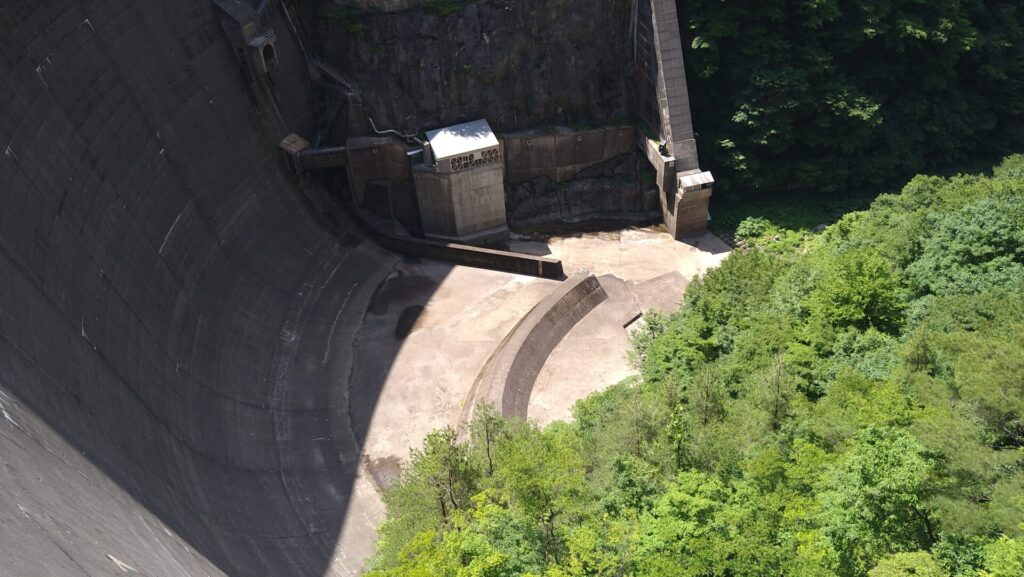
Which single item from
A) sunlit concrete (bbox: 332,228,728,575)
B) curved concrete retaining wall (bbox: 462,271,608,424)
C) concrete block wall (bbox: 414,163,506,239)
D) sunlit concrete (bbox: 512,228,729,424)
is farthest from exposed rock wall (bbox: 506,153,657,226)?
curved concrete retaining wall (bbox: 462,271,608,424)

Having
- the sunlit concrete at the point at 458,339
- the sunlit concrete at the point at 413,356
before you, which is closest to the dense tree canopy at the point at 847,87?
the sunlit concrete at the point at 458,339

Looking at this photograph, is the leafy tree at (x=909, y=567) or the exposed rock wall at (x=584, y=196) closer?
the leafy tree at (x=909, y=567)

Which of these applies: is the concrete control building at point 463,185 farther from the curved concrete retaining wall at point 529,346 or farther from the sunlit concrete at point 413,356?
the curved concrete retaining wall at point 529,346

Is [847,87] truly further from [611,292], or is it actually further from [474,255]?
[474,255]

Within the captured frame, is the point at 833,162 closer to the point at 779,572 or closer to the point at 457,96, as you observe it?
the point at 457,96

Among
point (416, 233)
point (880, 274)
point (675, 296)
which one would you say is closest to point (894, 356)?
point (880, 274)

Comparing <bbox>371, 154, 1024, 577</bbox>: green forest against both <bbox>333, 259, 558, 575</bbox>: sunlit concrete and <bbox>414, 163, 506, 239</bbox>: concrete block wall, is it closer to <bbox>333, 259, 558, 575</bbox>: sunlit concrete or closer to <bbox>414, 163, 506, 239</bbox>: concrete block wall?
<bbox>333, 259, 558, 575</bbox>: sunlit concrete

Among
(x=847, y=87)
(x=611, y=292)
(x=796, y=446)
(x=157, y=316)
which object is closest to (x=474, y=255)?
(x=611, y=292)
